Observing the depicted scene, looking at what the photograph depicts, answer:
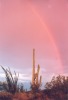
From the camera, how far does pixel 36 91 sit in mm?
22578

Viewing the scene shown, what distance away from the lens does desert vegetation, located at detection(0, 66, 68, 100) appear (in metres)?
20.9

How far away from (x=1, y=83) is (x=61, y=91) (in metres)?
6.69

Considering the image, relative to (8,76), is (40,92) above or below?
below

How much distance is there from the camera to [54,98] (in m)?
20.8

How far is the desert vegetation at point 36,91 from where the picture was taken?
68.4 feet

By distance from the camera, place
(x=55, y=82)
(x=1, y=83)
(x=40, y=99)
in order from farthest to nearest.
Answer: (x=1, y=83) < (x=55, y=82) < (x=40, y=99)

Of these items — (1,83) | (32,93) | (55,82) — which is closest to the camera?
(32,93)

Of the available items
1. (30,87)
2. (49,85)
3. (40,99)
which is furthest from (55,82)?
(40,99)

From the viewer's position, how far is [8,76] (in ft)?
80.8

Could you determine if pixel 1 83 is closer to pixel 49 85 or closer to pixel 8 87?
pixel 8 87

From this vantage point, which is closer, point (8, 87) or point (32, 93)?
point (32, 93)

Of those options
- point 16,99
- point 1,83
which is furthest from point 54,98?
point 1,83

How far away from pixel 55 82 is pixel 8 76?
4053 millimetres

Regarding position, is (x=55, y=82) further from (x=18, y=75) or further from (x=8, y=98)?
(x=8, y=98)
